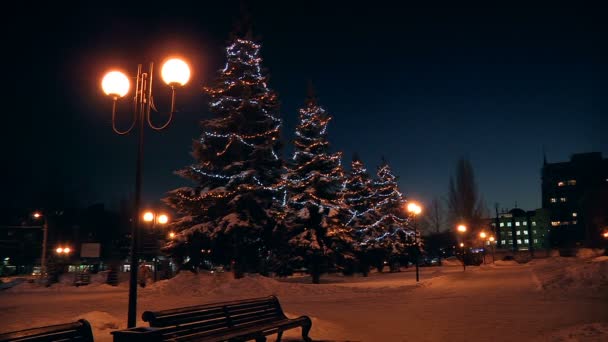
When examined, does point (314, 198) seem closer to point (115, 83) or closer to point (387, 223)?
point (387, 223)

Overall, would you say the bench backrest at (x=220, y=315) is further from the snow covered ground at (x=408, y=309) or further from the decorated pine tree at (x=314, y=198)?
the decorated pine tree at (x=314, y=198)

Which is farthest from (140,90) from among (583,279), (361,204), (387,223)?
(387,223)

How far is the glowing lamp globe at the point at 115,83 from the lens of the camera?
991cm

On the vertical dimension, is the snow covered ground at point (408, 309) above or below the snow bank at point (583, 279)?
below

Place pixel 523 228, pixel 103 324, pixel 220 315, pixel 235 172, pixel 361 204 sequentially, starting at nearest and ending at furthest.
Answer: pixel 220 315
pixel 103 324
pixel 235 172
pixel 361 204
pixel 523 228

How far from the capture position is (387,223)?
49469 mm

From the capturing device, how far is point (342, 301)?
19500mm

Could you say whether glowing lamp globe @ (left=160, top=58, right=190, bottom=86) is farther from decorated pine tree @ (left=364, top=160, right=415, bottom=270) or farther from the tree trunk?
decorated pine tree @ (left=364, top=160, right=415, bottom=270)

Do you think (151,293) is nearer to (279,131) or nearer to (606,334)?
(279,131)

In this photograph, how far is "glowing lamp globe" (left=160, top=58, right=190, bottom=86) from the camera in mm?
9555

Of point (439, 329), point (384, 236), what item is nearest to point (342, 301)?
point (439, 329)

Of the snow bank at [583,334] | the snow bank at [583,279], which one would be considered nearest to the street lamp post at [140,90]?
the snow bank at [583,334]

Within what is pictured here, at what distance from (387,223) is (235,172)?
24.3 m

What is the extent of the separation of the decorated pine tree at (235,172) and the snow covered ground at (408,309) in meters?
2.50
